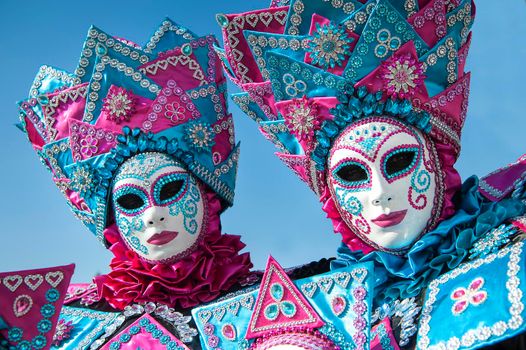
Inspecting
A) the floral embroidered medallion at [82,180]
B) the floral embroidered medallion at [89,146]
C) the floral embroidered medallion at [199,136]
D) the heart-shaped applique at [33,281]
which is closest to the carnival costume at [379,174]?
the floral embroidered medallion at [199,136]

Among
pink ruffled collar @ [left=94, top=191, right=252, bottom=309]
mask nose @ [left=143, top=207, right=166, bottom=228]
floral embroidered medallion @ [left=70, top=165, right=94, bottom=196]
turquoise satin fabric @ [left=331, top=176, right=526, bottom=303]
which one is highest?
floral embroidered medallion @ [left=70, top=165, right=94, bottom=196]

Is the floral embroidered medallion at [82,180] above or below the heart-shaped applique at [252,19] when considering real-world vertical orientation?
below

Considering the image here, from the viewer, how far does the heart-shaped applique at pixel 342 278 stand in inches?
152

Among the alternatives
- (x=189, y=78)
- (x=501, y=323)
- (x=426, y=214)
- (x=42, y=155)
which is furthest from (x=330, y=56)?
(x=42, y=155)

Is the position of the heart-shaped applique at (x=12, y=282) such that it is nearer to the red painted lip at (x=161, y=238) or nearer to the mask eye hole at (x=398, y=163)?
the red painted lip at (x=161, y=238)

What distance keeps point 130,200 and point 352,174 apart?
5.58 feet

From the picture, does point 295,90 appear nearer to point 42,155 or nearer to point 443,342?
point 443,342

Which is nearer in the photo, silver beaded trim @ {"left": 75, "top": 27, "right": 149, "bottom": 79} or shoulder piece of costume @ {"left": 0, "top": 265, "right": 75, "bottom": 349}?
shoulder piece of costume @ {"left": 0, "top": 265, "right": 75, "bottom": 349}

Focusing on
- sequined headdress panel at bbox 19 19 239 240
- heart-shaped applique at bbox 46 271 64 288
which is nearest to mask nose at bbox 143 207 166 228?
sequined headdress panel at bbox 19 19 239 240

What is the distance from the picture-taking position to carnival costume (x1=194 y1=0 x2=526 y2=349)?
149 inches

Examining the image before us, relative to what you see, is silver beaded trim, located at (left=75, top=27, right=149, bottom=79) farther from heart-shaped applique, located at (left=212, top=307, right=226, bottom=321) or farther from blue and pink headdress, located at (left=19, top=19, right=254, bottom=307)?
heart-shaped applique, located at (left=212, top=307, right=226, bottom=321)

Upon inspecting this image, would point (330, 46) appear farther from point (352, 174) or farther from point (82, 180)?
point (82, 180)

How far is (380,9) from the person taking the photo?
4465mm

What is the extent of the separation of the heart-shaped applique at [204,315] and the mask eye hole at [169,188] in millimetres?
1329
